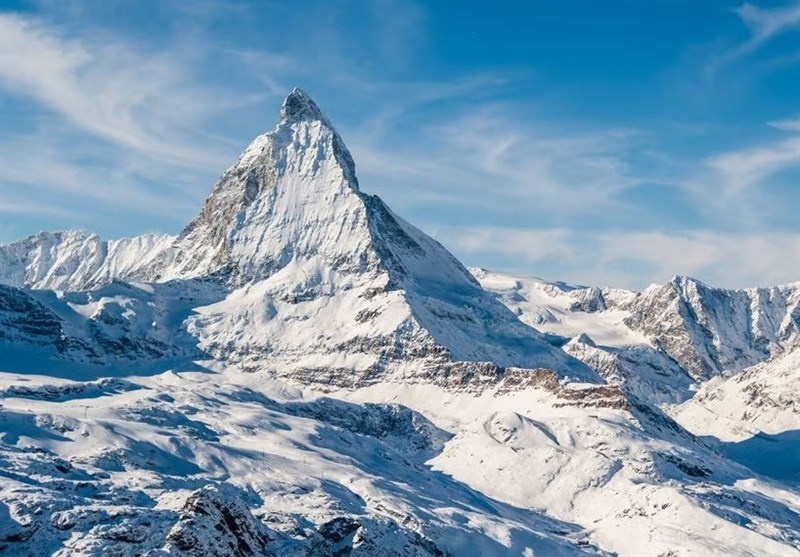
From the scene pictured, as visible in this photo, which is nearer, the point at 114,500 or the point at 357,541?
the point at 357,541

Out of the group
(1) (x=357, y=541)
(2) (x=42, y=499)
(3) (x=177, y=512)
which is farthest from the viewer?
(2) (x=42, y=499)

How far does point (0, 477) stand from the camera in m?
182

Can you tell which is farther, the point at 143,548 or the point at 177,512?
the point at 177,512

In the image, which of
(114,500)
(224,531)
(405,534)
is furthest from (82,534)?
(114,500)

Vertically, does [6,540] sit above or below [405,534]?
below

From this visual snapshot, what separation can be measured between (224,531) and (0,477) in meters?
74.1

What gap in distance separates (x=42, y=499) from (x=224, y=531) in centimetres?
4795

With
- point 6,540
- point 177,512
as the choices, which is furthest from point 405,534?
point 6,540

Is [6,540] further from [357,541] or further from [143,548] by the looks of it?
[357,541]

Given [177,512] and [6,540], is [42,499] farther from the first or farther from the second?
[177,512]

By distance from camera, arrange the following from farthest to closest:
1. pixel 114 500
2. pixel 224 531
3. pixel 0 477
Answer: pixel 114 500 → pixel 0 477 → pixel 224 531

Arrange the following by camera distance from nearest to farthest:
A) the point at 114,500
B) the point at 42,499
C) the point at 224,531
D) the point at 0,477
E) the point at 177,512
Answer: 1. the point at 224,531
2. the point at 177,512
3. the point at 42,499
4. the point at 0,477
5. the point at 114,500

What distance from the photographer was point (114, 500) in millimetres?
198000

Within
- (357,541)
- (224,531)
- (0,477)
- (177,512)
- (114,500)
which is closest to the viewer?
(224,531)
